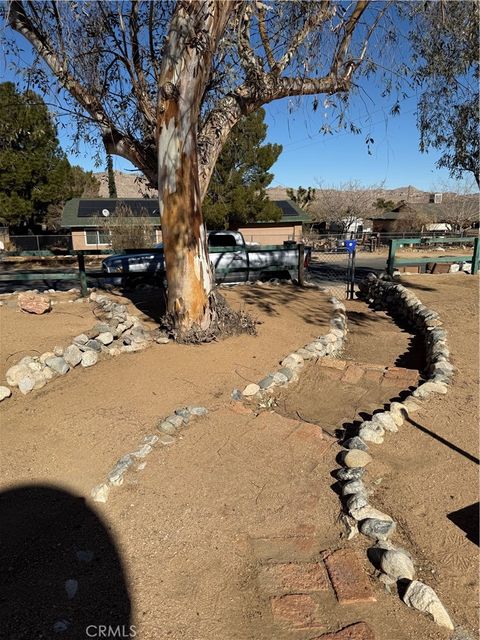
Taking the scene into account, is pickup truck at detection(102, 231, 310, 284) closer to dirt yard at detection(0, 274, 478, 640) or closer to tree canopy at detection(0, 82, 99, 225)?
dirt yard at detection(0, 274, 478, 640)

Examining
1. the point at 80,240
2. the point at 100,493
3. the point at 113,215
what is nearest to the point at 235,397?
the point at 100,493

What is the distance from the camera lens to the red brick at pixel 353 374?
571 cm

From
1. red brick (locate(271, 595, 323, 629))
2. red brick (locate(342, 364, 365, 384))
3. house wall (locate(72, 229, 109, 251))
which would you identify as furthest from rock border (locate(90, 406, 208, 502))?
house wall (locate(72, 229, 109, 251))

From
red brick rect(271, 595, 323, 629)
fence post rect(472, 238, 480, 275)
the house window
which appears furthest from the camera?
the house window

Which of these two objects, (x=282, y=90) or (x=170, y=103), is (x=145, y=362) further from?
(x=282, y=90)

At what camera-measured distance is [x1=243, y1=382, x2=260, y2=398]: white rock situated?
5000 millimetres

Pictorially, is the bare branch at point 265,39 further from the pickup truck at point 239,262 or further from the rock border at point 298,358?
the pickup truck at point 239,262

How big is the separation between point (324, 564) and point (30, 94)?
8709 millimetres

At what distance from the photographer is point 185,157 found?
5.57 m

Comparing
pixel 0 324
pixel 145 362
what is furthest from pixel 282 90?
pixel 0 324

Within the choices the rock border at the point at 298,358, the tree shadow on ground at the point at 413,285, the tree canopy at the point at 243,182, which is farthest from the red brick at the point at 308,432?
the tree canopy at the point at 243,182

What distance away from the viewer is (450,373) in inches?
217

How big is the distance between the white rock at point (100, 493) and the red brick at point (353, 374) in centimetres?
337

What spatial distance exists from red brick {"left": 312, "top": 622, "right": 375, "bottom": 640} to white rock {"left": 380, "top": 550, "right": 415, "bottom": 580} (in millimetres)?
388
